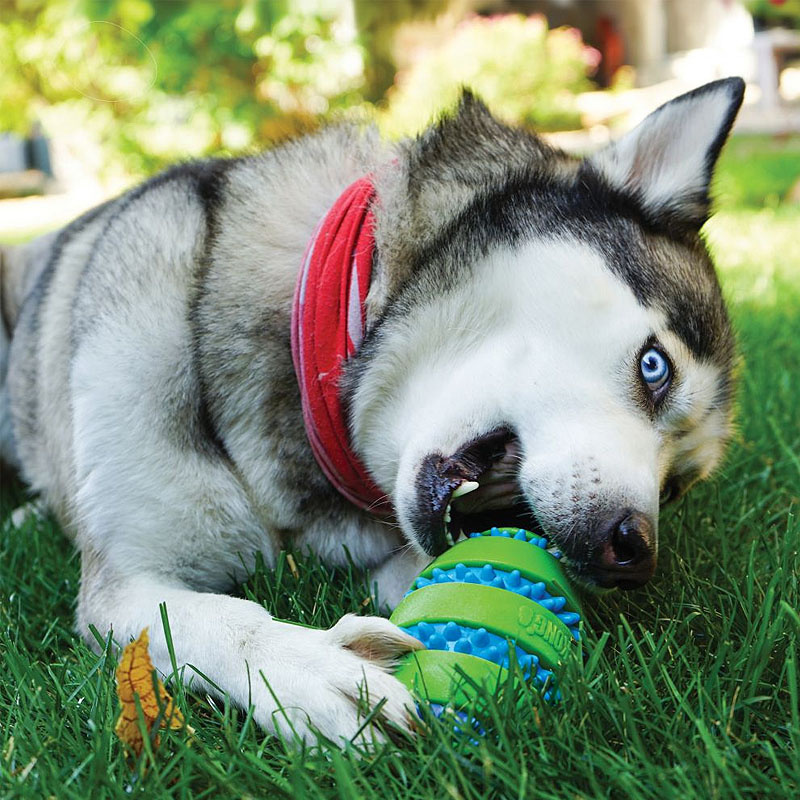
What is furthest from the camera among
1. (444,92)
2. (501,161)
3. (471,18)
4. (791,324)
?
(471,18)

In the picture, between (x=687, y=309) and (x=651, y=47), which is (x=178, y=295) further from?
(x=651, y=47)

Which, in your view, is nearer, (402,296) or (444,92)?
(402,296)

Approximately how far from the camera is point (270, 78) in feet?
36.0

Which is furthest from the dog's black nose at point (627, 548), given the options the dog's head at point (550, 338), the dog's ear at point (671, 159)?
the dog's ear at point (671, 159)

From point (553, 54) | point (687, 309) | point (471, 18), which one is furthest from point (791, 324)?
point (471, 18)

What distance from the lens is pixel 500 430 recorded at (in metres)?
1.99

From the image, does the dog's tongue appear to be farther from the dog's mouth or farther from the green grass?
the green grass

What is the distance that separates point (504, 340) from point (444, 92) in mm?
10334

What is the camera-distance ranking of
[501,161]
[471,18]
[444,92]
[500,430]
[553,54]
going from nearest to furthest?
[500,430]
[501,161]
[444,92]
[553,54]
[471,18]

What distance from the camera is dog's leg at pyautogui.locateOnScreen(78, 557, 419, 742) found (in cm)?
158

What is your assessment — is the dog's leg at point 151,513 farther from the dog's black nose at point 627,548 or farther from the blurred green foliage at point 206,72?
the blurred green foliage at point 206,72

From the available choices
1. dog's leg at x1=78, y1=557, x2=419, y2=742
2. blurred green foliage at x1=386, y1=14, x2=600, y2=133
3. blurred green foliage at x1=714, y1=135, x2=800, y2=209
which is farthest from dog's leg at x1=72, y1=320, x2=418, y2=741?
blurred green foliage at x1=386, y1=14, x2=600, y2=133

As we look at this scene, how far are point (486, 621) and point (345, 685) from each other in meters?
0.26

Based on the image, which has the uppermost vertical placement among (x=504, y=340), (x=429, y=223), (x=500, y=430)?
(x=429, y=223)
